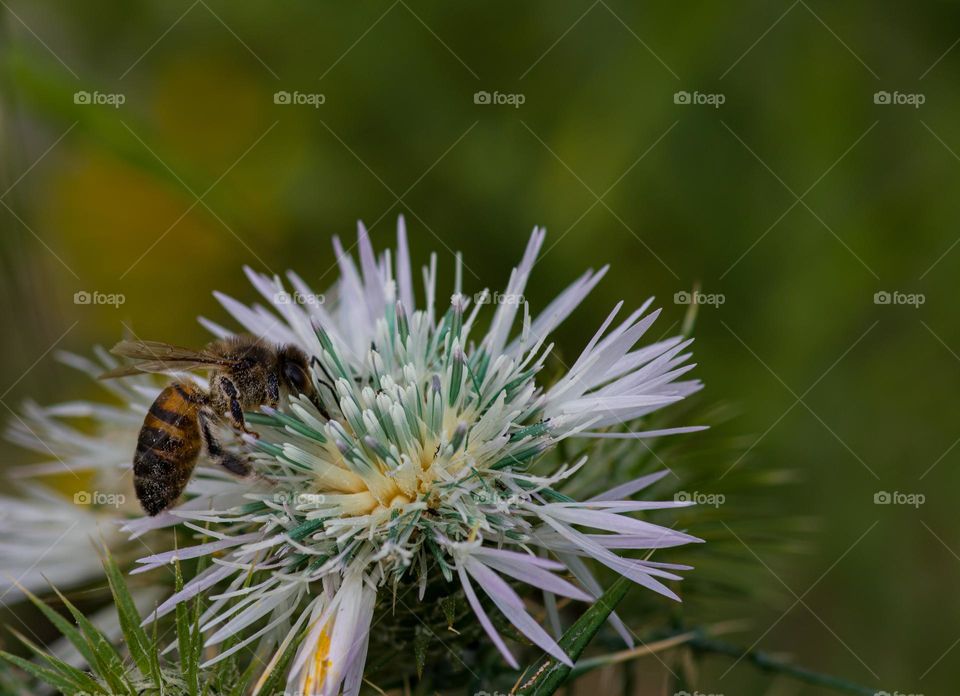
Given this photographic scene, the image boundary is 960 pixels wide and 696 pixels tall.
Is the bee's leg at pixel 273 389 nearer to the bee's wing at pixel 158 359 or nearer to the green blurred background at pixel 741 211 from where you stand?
the bee's wing at pixel 158 359

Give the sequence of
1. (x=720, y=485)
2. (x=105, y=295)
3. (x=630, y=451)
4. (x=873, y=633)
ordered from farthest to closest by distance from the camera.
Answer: (x=105, y=295) < (x=873, y=633) < (x=720, y=485) < (x=630, y=451)

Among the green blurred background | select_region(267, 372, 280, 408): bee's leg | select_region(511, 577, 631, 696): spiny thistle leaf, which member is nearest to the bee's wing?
select_region(267, 372, 280, 408): bee's leg

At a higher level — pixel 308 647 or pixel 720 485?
pixel 720 485

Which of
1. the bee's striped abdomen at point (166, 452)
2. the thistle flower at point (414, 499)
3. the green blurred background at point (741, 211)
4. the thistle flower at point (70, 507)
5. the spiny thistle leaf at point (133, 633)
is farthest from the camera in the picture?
the green blurred background at point (741, 211)

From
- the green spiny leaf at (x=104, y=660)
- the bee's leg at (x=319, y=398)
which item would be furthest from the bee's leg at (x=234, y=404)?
the green spiny leaf at (x=104, y=660)

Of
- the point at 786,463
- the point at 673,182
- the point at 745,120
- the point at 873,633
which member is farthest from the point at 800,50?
the point at 873,633

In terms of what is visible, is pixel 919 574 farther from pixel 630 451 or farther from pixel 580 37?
pixel 580 37
